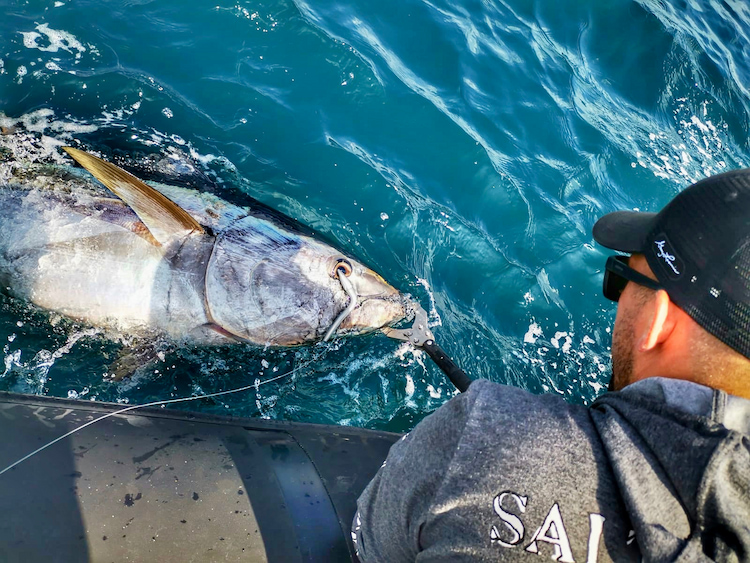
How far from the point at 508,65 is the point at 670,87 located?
2100mm

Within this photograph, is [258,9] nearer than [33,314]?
No

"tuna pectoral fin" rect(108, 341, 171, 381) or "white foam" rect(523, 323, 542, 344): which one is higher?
"white foam" rect(523, 323, 542, 344)

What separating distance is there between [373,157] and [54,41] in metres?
2.69

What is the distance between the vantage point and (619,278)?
206cm

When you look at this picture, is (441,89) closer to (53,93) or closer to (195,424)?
(53,93)

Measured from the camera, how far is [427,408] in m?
3.76

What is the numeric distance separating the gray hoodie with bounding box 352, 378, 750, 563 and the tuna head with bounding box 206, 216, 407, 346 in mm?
1983

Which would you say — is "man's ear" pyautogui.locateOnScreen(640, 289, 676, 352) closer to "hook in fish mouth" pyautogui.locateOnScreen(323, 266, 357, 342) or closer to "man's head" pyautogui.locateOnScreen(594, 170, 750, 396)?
"man's head" pyautogui.locateOnScreen(594, 170, 750, 396)

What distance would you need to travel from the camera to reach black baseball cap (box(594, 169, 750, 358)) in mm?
1435

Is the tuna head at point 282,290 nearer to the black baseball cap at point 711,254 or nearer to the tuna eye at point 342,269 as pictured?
the tuna eye at point 342,269

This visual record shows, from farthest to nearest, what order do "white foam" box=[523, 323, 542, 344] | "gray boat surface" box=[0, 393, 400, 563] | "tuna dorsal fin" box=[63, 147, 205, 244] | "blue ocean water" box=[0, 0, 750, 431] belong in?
"white foam" box=[523, 323, 542, 344] < "blue ocean water" box=[0, 0, 750, 431] < "tuna dorsal fin" box=[63, 147, 205, 244] < "gray boat surface" box=[0, 393, 400, 563]

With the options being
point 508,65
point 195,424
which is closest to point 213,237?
point 195,424

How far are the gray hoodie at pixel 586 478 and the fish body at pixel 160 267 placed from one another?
6.66 feet

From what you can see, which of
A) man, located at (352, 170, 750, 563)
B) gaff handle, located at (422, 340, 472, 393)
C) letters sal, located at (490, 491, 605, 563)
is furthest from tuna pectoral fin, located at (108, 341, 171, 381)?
letters sal, located at (490, 491, 605, 563)
